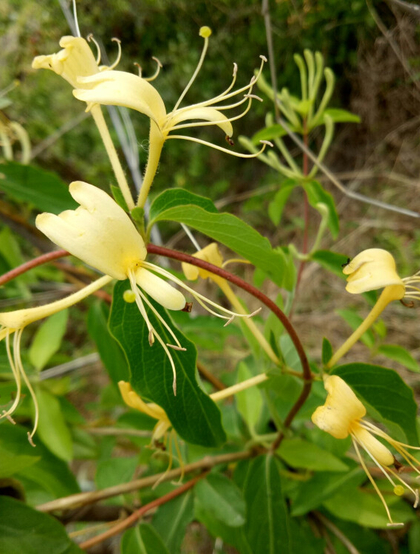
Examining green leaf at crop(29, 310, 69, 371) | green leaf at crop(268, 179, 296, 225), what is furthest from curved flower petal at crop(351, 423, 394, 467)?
green leaf at crop(29, 310, 69, 371)

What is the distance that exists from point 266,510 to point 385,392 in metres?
0.24

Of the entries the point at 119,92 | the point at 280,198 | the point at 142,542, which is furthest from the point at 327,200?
the point at 142,542

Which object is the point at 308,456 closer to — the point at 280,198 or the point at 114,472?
the point at 114,472

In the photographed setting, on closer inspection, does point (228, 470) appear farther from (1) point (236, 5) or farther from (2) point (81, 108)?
(2) point (81, 108)

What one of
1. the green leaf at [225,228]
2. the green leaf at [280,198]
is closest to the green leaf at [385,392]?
the green leaf at [225,228]

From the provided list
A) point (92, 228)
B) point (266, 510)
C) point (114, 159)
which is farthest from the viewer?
point (266, 510)

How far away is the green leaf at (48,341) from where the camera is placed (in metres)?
0.81

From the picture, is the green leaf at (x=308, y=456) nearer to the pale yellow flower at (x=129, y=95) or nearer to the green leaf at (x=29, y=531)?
the green leaf at (x=29, y=531)

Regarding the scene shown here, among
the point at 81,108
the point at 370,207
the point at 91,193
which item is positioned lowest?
the point at 370,207

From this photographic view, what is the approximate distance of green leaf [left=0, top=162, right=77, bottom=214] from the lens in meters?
0.57

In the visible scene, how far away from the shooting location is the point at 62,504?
1.57 ft

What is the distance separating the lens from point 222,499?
1.67 ft

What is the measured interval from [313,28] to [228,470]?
1724 mm

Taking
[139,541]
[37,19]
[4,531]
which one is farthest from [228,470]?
[37,19]
